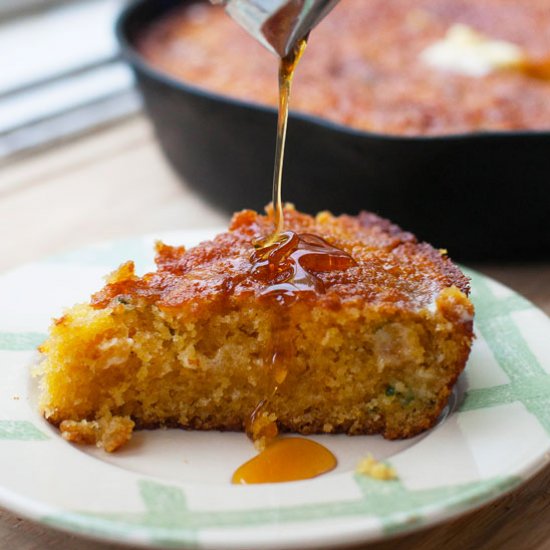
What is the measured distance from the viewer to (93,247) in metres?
2.82

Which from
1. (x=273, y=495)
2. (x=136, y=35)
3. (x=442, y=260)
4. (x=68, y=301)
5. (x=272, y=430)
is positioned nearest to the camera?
(x=273, y=495)

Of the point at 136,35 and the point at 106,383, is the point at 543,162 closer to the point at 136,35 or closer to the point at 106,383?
the point at 106,383

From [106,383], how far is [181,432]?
207 mm

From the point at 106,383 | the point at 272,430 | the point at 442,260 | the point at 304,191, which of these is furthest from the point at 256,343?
the point at 304,191

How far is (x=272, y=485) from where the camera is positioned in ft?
6.14

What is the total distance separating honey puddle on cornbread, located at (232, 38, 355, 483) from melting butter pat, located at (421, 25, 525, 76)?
167 cm

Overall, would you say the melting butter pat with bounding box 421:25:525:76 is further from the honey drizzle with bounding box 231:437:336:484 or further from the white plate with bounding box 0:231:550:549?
the honey drizzle with bounding box 231:437:336:484

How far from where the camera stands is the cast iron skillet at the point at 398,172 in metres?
2.89

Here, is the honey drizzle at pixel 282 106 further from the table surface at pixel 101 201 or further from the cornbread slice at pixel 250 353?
the table surface at pixel 101 201

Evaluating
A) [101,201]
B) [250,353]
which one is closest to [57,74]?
[101,201]

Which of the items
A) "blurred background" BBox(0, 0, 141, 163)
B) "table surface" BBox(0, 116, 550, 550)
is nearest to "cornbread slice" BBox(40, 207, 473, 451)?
"table surface" BBox(0, 116, 550, 550)

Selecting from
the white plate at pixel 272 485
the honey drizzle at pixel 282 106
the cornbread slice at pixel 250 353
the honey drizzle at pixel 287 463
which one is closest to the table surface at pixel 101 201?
the white plate at pixel 272 485

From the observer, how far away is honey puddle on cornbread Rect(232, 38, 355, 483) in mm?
2039

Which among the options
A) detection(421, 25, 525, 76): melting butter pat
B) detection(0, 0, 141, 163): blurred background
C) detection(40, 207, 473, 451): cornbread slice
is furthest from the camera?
detection(0, 0, 141, 163): blurred background
